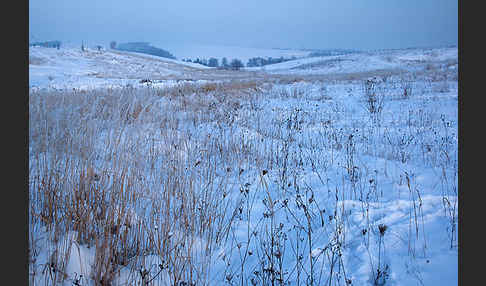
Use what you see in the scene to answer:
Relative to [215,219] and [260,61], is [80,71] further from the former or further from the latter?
[260,61]

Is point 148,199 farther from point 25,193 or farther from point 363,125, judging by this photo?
point 363,125

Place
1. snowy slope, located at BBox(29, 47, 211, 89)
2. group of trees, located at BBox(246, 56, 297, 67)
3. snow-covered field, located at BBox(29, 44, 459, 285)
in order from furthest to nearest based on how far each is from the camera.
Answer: group of trees, located at BBox(246, 56, 297, 67)
snowy slope, located at BBox(29, 47, 211, 89)
snow-covered field, located at BBox(29, 44, 459, 285)

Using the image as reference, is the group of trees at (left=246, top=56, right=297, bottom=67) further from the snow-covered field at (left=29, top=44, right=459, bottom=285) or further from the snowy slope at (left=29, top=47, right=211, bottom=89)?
the snow-covered field at (left=29, top=44, right=459, bottom=285)

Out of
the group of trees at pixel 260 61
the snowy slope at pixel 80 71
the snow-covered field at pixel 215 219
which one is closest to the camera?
the snow-covered field at pixel 215 219

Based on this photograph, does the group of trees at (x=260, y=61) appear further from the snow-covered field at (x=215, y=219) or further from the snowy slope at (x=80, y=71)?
the snow-covered field at (x=215, y=219)

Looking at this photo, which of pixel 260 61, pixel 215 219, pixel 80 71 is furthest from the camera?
pixel 260 61

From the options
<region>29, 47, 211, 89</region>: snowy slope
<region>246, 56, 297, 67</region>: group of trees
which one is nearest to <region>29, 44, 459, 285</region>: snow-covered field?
<region>29, 47, 211, 89</region>: snowy slope

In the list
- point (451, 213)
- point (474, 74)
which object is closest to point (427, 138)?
point (451, 213)

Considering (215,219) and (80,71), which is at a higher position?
(80,71)

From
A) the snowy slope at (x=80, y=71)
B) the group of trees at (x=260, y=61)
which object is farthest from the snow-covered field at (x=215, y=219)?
the group of trees at (x=260, y=61)

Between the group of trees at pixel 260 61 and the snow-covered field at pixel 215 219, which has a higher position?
the group of trees at pixel 260 61

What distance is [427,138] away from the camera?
504 cm

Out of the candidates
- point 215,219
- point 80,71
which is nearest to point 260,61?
point 80,71

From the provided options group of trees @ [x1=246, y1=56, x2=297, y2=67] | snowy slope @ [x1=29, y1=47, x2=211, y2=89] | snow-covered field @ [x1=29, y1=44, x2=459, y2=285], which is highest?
group of trees @ [x1=246, y1=56, x2=297, y2=67]
